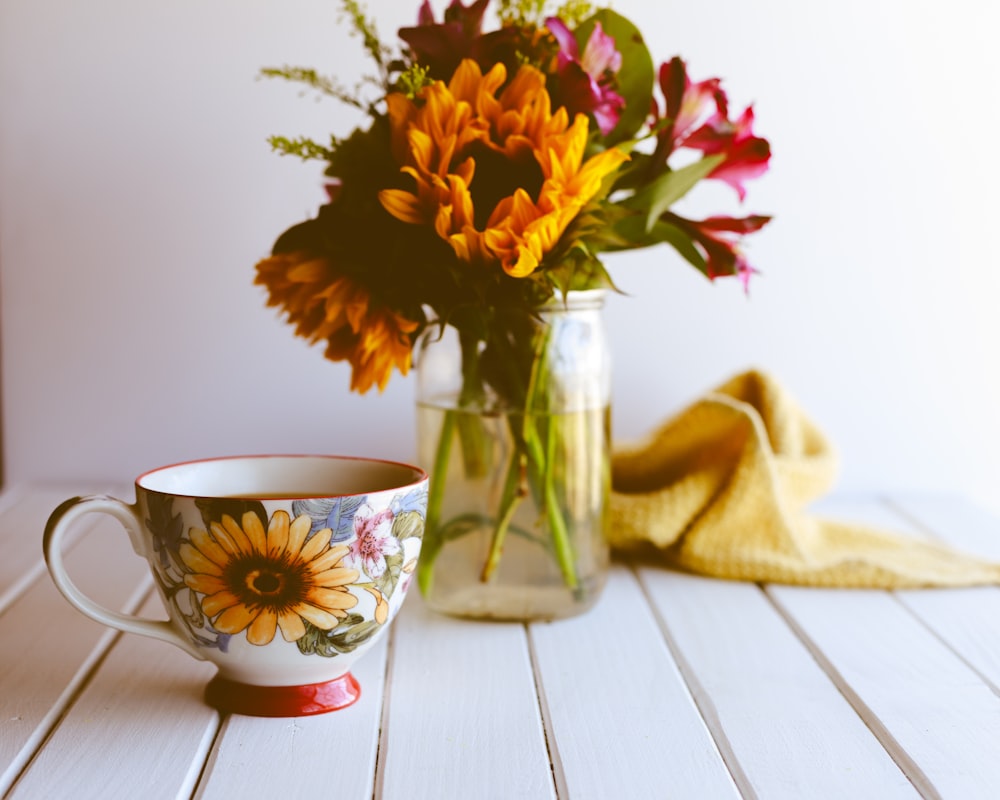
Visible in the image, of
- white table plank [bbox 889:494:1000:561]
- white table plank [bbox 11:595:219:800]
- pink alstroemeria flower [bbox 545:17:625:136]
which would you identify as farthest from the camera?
white table plank [bbox 889:494:1000:561]

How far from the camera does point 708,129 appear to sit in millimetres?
574

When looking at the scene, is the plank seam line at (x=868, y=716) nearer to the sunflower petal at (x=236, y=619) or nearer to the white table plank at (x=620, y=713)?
the white table plank at (x=620, y=713)

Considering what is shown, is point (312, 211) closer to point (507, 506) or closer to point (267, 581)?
point (507, 506)

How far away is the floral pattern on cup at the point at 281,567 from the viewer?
44 centimetres

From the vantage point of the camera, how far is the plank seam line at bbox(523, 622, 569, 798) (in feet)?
1.40

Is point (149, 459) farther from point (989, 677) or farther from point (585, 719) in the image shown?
point (989, 677)

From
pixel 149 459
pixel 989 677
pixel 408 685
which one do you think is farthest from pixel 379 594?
pixel 149 459

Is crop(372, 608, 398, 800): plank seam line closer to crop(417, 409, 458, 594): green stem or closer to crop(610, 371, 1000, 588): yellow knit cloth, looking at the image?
crop(417, 409, 458, 594): green stem

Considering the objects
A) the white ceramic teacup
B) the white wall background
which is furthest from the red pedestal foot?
the white wall background

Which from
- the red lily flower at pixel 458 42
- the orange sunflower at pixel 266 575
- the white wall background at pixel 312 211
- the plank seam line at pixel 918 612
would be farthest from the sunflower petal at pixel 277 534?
the white wall background at pixel 312 211

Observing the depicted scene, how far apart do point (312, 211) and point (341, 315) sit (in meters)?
0.38

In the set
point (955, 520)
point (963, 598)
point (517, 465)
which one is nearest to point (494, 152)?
point (517, 465)

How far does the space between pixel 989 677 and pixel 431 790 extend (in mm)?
299

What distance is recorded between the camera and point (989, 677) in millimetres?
546
